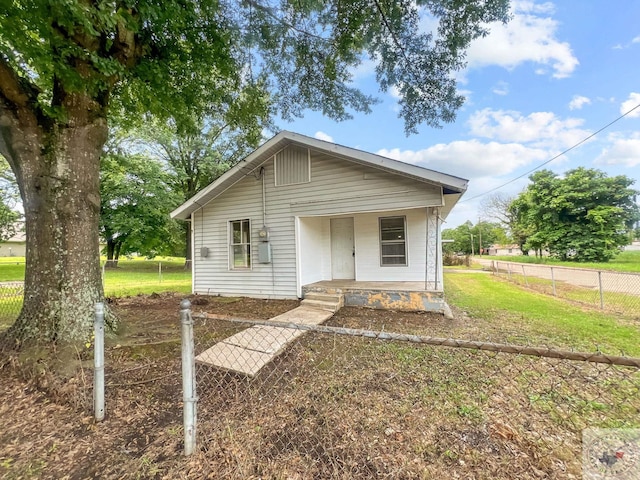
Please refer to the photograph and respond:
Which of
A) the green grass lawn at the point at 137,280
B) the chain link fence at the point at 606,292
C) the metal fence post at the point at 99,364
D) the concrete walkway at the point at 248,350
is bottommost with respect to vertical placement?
the chain link fence at the point at 606,292

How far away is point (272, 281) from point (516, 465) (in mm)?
6939

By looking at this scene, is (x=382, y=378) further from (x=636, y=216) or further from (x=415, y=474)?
(x=636, y=216)

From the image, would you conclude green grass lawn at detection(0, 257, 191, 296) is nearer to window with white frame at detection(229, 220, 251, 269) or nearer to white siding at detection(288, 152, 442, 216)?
window with white frame at detection(229, 220, 251, 269)

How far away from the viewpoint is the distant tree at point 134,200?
18.2m

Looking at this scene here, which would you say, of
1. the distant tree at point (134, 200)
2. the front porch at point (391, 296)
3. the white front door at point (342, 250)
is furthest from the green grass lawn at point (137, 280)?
the front porch at point (391, 296)

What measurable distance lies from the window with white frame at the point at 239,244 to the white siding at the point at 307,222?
6.9 inches

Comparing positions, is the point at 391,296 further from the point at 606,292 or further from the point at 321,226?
the point at 606,292

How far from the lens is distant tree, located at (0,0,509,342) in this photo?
3.47 m

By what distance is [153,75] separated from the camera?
465 centimetres

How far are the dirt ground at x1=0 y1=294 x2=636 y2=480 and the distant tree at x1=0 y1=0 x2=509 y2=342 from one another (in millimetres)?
1089

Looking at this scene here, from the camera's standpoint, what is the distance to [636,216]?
73.2 ft

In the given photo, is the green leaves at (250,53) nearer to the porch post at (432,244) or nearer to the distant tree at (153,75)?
the distant tree at (153,75)

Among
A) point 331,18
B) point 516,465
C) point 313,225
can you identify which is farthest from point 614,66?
point 516,465

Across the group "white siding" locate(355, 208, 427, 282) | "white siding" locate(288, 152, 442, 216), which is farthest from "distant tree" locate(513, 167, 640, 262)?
"white siding" locate(288, 152, 442, 216)
